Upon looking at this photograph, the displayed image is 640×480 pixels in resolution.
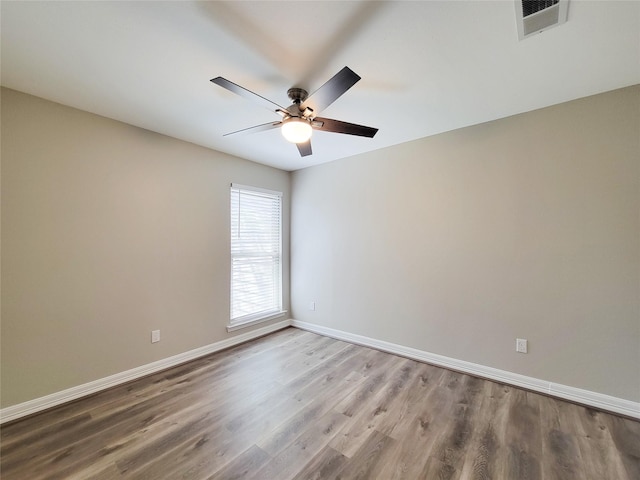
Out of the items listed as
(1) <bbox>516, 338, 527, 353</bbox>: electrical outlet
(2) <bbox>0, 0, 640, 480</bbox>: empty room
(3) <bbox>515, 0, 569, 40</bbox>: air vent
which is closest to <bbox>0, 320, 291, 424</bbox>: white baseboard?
(2) <bbox>0, 0, 640, 480</bbox>: empty room

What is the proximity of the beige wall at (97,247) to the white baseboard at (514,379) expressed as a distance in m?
2.01

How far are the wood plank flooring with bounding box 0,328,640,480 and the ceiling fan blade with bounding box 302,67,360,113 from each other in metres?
2.19

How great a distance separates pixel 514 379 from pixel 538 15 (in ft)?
8.98

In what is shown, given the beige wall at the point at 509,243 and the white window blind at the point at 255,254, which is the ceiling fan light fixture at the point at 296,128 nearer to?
the beige wall at the point at 509,243

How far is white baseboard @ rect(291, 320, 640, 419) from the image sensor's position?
204 cm

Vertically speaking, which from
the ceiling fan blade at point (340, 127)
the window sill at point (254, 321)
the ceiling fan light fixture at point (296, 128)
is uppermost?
the ceiling fan blade at point (340, 127)

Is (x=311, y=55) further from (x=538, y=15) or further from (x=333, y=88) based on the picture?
(x=538, y=15)

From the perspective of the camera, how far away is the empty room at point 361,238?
1525 mm

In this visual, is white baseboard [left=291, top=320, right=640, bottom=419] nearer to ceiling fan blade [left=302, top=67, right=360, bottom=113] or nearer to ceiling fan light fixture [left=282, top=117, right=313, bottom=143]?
ceiling fan light fixture [left=282, top=117, right=313, bottom=143]

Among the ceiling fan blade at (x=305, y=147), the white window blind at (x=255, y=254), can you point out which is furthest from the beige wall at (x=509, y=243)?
the ceiling fan blade at (x=305, y=147)

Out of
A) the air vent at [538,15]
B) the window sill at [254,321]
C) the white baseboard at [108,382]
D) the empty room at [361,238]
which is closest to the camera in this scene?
the air vent at [538,15]

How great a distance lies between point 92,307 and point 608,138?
4512mm

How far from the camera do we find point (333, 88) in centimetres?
151

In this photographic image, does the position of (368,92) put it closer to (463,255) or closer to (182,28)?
(182,28)
